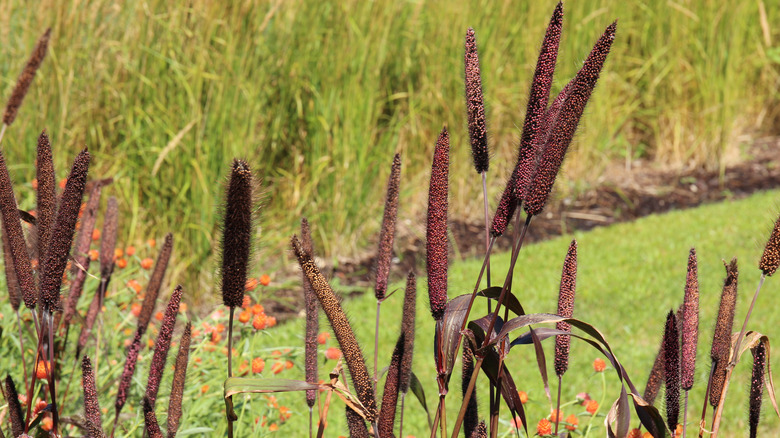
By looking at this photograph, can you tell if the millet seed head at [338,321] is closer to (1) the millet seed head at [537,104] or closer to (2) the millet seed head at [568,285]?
(1) the millet seed head at [537,104]

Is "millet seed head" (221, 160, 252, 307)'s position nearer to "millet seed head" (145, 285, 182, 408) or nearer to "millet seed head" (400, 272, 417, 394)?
"millet seed head" (145, 285, 182, 408)

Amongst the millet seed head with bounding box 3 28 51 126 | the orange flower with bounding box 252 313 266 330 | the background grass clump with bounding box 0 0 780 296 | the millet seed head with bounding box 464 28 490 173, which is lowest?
the orange flower with bounding box 252 313 266 330

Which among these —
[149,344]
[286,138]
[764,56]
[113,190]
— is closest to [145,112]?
[113,190]

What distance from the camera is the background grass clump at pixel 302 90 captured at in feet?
16.8

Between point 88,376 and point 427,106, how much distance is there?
5.74m

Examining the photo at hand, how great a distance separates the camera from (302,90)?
19.9 feet

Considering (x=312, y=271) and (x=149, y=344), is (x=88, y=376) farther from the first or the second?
(x=149, y=344)

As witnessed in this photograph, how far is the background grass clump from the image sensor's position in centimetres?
512

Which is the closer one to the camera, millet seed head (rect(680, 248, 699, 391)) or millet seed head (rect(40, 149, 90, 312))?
millet seed head (rect(40, 149, 90, 312))

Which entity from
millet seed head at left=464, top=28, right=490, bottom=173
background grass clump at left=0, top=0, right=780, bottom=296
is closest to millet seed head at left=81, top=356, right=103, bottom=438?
millet seed head at left=464, top=28, right=490, bottom=173

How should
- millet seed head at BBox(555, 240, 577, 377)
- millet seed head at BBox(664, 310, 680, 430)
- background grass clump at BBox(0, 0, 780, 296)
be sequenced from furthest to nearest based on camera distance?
background grass clump at BBox(0, 0, 780, 296), millet seed head at BBox(555, 240, 577, 377), millet seed head at BBox(664, 310, 680, 430)

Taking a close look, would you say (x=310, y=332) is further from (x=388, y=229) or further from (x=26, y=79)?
(x=26, y=79)

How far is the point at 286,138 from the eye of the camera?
243 inches

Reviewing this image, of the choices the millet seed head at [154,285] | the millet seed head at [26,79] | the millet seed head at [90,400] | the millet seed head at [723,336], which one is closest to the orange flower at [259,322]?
the millet seed head at [154,285]
